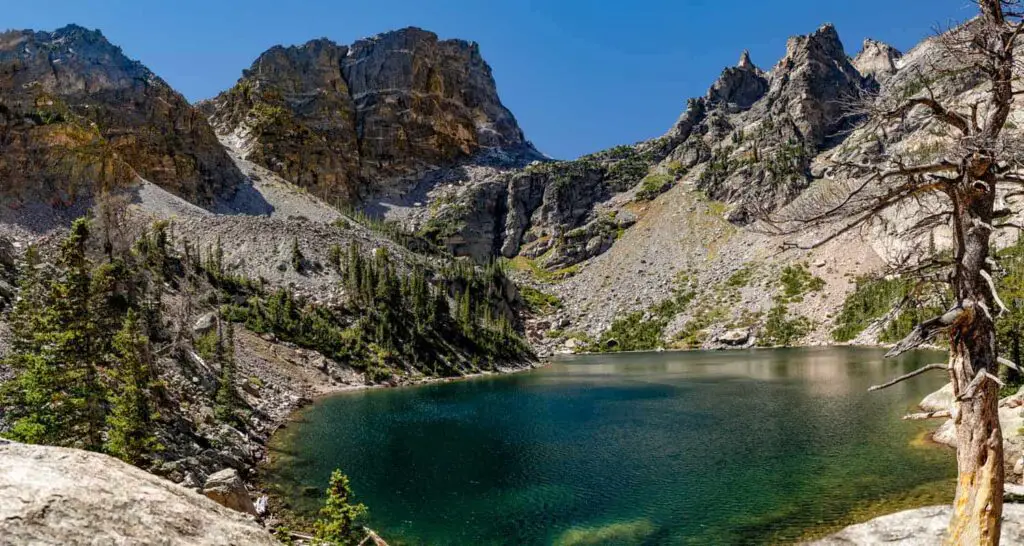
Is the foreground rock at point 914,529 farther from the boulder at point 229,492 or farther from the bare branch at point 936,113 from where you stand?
the boulder at point 229,492

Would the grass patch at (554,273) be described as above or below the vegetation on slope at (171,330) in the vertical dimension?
above

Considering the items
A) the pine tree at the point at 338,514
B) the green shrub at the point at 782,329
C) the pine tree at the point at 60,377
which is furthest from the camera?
the green shrub at the point at 782,329

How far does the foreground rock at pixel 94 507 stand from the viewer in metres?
5.06

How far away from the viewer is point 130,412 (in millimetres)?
21438

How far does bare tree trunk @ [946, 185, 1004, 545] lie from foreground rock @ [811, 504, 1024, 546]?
6.43 m

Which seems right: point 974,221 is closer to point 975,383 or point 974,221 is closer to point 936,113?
point 936,113

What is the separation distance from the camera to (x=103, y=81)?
146750 mm

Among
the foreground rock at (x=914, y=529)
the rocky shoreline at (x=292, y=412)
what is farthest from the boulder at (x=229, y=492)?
the foreground rock at (x=914, y=529)

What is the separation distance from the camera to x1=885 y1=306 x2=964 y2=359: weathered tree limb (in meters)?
8.30

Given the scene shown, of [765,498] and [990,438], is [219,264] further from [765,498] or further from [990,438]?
[990,438]

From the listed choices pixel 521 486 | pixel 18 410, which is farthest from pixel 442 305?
pixel 18 410

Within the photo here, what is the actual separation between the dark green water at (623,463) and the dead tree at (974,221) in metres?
13.6

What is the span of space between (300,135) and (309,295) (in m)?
132

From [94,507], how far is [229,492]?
57.5 feet
